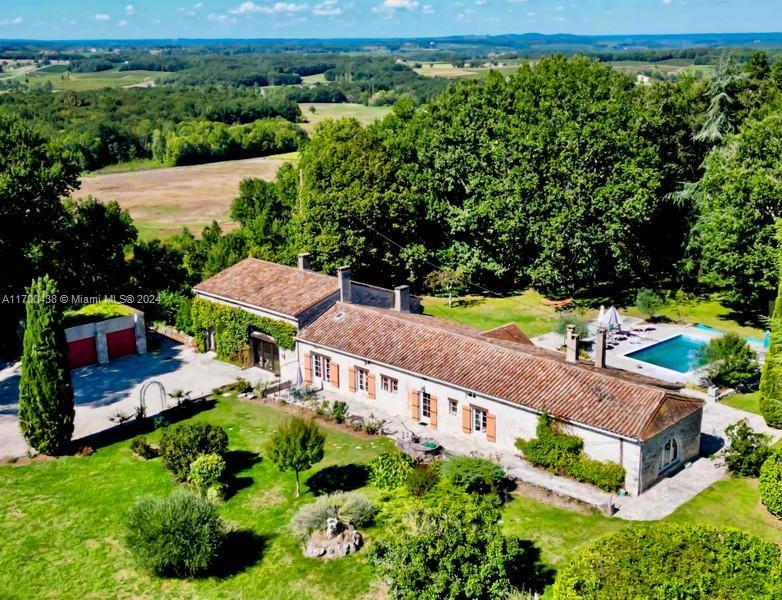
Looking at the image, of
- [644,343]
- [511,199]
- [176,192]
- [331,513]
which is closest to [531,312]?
[511,199]

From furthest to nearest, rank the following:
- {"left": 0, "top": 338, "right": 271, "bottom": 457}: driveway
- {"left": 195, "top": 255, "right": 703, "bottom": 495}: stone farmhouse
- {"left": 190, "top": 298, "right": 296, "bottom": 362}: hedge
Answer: {"left": 190, "top": 298, "right": 296, "bottom": 362}: hedge < {"left": 0, "top": 338, "right": 271, "bottom": 457}: driveway < {"left": 195, "top": 255, "right": 703, "bottom": 495}: stone farmhouse

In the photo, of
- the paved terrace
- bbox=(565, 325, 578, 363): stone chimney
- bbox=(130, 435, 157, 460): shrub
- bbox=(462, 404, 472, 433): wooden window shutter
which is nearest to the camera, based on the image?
the paved terrace

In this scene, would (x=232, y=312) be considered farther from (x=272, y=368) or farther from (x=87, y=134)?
(x=87, y=134)

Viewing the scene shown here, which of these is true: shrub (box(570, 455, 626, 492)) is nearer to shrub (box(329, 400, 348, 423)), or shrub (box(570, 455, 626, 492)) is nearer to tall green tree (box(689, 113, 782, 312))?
shrub (box(329, 400, 348, 423))

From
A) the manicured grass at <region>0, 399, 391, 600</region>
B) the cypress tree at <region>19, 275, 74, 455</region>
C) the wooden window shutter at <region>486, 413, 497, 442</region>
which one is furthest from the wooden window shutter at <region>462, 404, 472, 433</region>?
the cypress tree at <region>19, 275, 74, 455</region>

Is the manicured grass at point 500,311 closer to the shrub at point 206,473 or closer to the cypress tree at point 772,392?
the cypress tree at point 772,392

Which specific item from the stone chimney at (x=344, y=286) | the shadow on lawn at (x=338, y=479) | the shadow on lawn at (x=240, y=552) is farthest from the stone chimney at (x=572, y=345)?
the shadow on lawn at (x=240, y=552)
